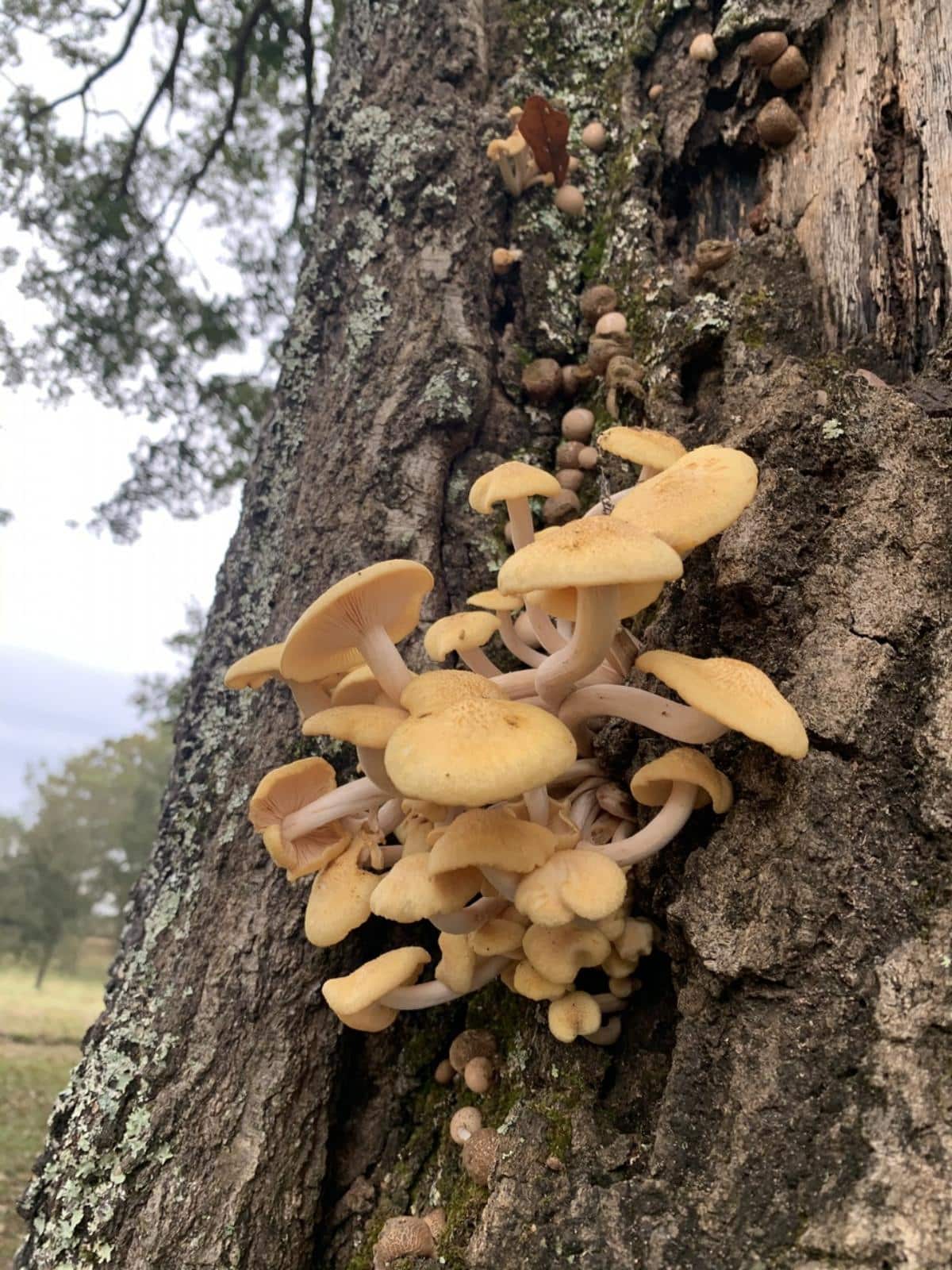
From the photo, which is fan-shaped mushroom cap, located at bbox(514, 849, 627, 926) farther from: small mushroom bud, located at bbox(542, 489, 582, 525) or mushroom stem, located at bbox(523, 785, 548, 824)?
small mushroom bud, located at bbox(542, 489, 582, 525)

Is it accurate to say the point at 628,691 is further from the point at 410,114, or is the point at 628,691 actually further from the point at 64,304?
the point at 64,304

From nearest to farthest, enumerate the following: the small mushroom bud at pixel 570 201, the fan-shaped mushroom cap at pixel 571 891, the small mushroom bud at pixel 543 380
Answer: the fan-shaped mushroom cap at pixel 571 891, the small mushroom bud at pixel 543 380, the small mushroom bud at pixel 570 201

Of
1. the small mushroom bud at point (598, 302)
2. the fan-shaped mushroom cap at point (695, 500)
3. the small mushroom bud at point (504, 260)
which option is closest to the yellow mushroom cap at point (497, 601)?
the fan-shaped mushroom cap at point (695, 500)

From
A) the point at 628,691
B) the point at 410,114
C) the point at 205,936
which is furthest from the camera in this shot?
the point at 410,114

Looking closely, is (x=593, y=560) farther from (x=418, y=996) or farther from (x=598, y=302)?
(x=598, y=302)

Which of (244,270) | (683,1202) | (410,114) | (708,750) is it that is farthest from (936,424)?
(244,270)

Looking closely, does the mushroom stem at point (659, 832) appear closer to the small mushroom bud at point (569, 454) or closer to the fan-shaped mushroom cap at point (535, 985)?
the fan-shaped mushroom cap at point (535, 985)

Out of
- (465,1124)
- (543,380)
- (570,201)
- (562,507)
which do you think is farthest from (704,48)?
(465,1124)
